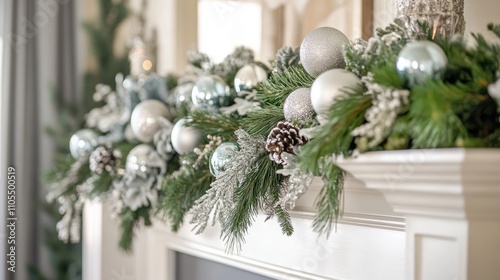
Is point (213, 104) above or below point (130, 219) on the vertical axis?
above

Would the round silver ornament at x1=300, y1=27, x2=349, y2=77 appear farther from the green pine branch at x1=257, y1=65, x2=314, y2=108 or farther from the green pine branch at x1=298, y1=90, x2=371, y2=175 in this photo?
the green pine branch at x1=298, y1=90, x2=371, y2=175

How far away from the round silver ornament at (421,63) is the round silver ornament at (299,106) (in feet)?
0.65

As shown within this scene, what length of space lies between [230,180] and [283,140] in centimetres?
11

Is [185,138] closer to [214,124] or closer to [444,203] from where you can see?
[214,124]

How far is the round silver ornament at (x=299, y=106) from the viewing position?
957mm

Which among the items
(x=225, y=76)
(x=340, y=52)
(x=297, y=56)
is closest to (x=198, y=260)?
(x=225, y=76)

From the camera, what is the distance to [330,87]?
2.80ft

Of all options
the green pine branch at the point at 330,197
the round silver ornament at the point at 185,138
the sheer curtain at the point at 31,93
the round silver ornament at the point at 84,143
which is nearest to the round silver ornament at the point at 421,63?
the green pine branch at the point at 330,197

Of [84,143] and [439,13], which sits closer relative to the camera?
[439,13]

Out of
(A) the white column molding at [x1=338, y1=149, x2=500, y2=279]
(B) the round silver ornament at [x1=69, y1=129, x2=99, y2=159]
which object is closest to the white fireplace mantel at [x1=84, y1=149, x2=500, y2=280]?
(A) the white column molding at [x1=338, y1=149, x2=500, y2=279]

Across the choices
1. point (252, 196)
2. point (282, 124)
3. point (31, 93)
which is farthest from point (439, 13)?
point (31, 93)

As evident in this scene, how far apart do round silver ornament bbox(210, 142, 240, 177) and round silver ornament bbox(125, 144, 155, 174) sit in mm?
340

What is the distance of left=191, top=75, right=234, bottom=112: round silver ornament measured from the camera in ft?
4.13

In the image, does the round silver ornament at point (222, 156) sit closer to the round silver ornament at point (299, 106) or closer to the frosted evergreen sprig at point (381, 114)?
the round silver ornament at point (299, 106)
